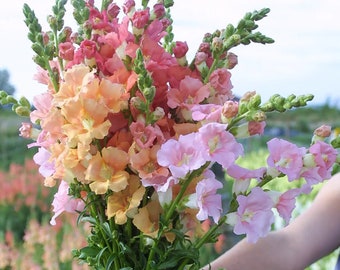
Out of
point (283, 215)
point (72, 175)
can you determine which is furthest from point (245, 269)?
point (72, 175)

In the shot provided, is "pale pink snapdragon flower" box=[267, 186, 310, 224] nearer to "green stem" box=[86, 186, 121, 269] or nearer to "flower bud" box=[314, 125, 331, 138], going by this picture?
"flower bud" box=[314, 125, 331, 138]

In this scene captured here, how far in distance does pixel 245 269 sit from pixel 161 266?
14.5 inches

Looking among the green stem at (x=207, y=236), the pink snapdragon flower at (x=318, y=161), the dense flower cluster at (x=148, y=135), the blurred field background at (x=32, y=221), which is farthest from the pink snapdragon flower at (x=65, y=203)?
the blurred field background at (x=32, y=221)

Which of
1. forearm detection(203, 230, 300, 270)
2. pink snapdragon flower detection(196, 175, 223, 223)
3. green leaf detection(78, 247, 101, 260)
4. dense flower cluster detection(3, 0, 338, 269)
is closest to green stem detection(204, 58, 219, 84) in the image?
dense flower cluster detection(3, 0, 338, 269)

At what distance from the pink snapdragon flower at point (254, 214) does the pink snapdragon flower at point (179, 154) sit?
77 millimetres

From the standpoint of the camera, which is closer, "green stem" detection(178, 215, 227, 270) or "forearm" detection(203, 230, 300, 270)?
"green stem" detection(178, 215, 227, 270)

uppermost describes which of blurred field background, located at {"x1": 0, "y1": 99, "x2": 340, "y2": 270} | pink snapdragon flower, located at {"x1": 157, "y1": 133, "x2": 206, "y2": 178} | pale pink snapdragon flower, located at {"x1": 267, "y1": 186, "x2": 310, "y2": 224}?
blurred field background, located at {"x1": 0, "y1": 99, "x2": 340, "y2": 270}

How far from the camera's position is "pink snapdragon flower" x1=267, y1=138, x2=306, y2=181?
0.70 meters

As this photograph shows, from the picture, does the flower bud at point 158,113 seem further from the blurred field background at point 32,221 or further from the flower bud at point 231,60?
the blurred field background at point 32,221

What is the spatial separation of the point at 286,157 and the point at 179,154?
0.37ft

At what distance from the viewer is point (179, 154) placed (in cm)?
66

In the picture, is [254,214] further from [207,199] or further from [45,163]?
[45,163]

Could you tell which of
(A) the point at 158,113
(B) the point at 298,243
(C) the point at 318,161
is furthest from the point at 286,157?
(B) the point at 298,243

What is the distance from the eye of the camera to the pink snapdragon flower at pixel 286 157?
0.70 m
